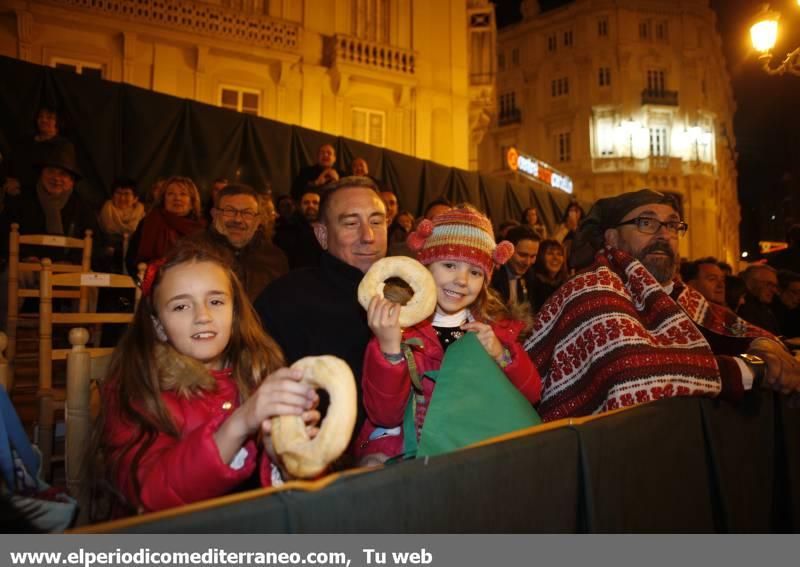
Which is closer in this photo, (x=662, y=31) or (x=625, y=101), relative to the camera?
(x=625, y=101)

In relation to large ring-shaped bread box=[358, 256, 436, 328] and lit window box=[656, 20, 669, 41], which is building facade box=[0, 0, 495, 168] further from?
lit window box=[656, 20, 669, 41]

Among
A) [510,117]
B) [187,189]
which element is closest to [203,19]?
[187,189]

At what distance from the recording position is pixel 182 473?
132 cm

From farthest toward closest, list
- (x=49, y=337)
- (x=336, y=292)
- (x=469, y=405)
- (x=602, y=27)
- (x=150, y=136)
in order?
(x=602, y=27), (x=150, y=136), (x=49, y=337), (x=336, y=292), (x=469, y=405)

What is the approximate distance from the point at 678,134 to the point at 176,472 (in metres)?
40.0

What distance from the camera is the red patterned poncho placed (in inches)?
82.7

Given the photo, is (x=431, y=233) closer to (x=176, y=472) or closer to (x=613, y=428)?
(x=613, y=428)

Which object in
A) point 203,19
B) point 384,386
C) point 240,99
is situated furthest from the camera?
point 240,99

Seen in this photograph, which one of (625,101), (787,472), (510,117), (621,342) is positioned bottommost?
(787,472)

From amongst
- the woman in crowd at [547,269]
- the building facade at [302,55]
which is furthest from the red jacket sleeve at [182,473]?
the building facade at [302,55]

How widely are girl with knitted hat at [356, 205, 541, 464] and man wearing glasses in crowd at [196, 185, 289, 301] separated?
184 cm

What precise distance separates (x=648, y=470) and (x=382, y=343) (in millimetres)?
881

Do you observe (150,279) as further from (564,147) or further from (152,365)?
(564,147)

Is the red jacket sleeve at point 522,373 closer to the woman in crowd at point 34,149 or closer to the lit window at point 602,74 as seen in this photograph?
Answer: the woman in crowd at point 34,149
